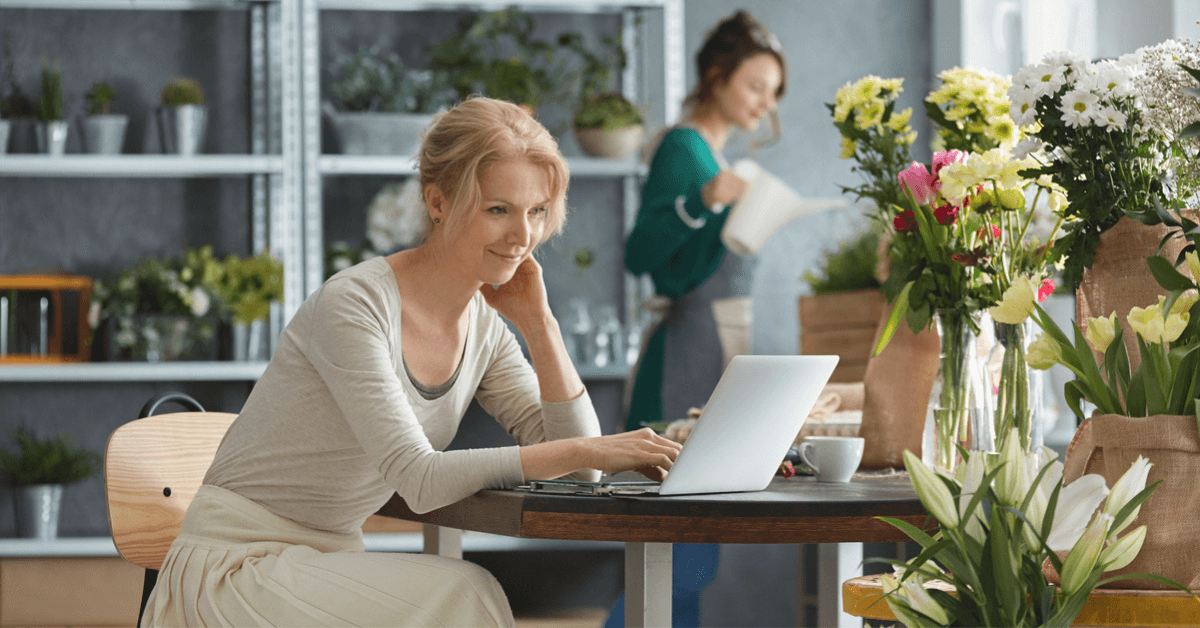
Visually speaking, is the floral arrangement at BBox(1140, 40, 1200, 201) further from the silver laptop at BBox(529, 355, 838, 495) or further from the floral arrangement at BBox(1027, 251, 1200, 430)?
the silver laptop at BBox(529, 355, 838, 495)

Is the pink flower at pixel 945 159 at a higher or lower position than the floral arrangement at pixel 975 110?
lower

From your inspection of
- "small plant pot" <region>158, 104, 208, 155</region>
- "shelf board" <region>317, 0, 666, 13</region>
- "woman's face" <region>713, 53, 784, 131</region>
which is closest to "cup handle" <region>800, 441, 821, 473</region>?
"woman's face" <region>713, 53, 784, 131</region>

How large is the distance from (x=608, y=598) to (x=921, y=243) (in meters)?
2.40

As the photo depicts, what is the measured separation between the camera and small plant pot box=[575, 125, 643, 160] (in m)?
3.38

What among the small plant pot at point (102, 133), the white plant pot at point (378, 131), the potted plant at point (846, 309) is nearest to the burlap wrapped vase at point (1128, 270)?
the potted plant at point (846, 309)

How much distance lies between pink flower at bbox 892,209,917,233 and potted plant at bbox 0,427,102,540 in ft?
8.61

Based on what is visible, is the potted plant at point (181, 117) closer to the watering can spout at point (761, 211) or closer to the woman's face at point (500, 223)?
the watering can spout at point (761, 211)

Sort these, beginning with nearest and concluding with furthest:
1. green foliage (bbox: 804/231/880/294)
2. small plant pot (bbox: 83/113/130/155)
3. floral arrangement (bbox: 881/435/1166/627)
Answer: floral arrangement (bbox: 881/435/1166/627) → green foliage (bbox: 804/231/880/294) → small plant pot (bbox: 83/113/130/155)

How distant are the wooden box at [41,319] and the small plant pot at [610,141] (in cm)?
149

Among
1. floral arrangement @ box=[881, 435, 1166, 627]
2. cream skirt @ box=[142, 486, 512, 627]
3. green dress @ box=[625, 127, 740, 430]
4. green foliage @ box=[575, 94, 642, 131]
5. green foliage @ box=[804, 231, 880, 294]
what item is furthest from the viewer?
green foliage @ box=[575, 94, 642, 131]

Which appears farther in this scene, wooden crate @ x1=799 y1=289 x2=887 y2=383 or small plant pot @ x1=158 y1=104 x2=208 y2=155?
small plant pot @ x1=158 y1=104 x2=208 y2=155

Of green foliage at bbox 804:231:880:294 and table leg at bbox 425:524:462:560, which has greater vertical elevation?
green foliage at bbox 804:231:880:294

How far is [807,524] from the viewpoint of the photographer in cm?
120

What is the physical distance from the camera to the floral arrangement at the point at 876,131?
1.58m
